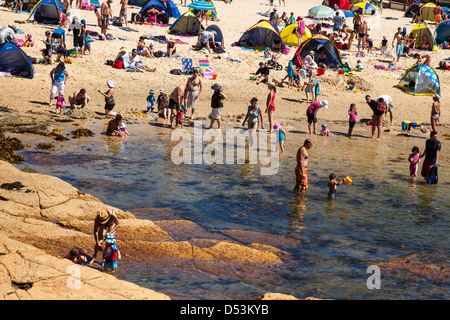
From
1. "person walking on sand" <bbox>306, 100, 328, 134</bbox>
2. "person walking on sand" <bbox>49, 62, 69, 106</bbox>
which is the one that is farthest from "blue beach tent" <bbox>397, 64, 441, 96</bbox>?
"person walking on sand" <bbox>49, 62, 69, 106</bbox>

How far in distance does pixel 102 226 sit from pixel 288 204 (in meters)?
4.96

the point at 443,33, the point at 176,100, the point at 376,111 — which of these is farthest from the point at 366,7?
the point at 176,100

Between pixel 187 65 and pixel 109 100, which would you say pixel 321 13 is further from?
pixel 109 100

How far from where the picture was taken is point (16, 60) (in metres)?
21.2

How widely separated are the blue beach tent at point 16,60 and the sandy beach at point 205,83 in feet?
1.33

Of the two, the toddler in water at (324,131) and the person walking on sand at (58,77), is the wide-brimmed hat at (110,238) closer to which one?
the person walking on sand at (58,77)

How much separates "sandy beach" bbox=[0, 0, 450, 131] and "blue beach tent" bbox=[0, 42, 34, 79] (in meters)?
0.41

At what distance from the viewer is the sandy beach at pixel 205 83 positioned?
812 inches

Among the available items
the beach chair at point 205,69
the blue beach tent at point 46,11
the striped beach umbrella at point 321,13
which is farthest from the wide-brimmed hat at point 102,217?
the striped beach umbrella at point 321,13

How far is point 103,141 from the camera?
16.3 meters

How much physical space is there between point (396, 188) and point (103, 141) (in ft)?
28.1

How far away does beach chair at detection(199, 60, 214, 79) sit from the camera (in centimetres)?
2488

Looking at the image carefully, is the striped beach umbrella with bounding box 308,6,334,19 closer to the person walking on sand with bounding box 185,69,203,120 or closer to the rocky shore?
the person walking on sand with bounding box 185,69,203,120

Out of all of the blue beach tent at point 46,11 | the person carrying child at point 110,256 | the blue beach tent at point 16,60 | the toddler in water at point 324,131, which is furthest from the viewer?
the blue beach tent at point 46,11
